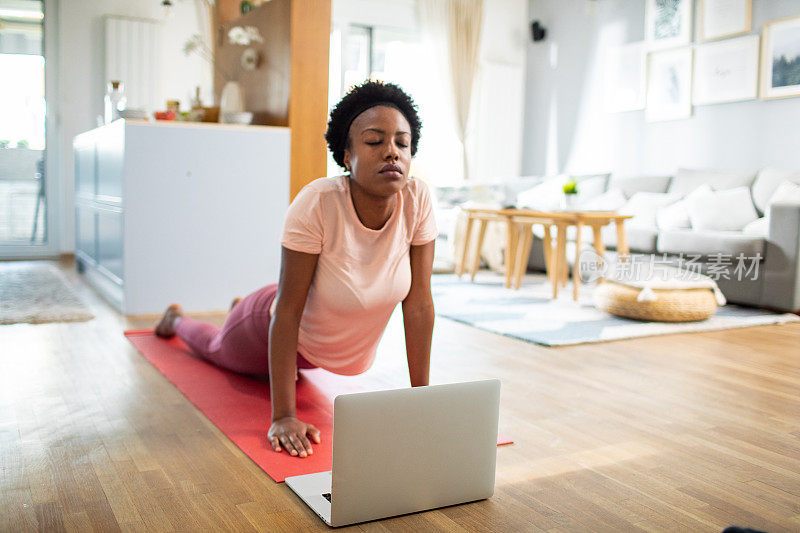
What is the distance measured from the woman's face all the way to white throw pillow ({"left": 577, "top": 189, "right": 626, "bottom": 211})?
4398 millimetres

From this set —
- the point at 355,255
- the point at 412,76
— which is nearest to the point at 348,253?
the point at 355,255

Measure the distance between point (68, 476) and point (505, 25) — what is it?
727 centimetres

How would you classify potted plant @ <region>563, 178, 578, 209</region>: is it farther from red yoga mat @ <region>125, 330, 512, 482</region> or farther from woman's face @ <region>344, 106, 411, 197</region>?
woman's face @ <region>344, 106, 411, 197</region>

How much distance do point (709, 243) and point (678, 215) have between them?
66 centimetres

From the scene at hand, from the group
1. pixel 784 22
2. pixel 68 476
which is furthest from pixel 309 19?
pixel 784 22

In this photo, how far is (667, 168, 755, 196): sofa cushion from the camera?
17.4ft

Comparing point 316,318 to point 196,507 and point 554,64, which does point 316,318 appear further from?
point 554,64

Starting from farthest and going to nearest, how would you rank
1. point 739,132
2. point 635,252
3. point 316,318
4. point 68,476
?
point 739,132, point 635,252, point 316,318, point 68,476

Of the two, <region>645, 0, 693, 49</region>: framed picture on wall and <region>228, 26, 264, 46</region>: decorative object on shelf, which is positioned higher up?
<region>645, 0, 693, 49</region>: framed picture on wall

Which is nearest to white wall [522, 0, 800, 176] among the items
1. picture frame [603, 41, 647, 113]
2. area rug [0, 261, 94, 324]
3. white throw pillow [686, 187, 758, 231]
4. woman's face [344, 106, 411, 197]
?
picture frame [603, 41, 647, 113]

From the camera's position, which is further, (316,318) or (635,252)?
(635,252)

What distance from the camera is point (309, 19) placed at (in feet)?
12.5

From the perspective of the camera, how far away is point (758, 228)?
4.73 meters

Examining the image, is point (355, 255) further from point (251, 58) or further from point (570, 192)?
point (570, 192)
